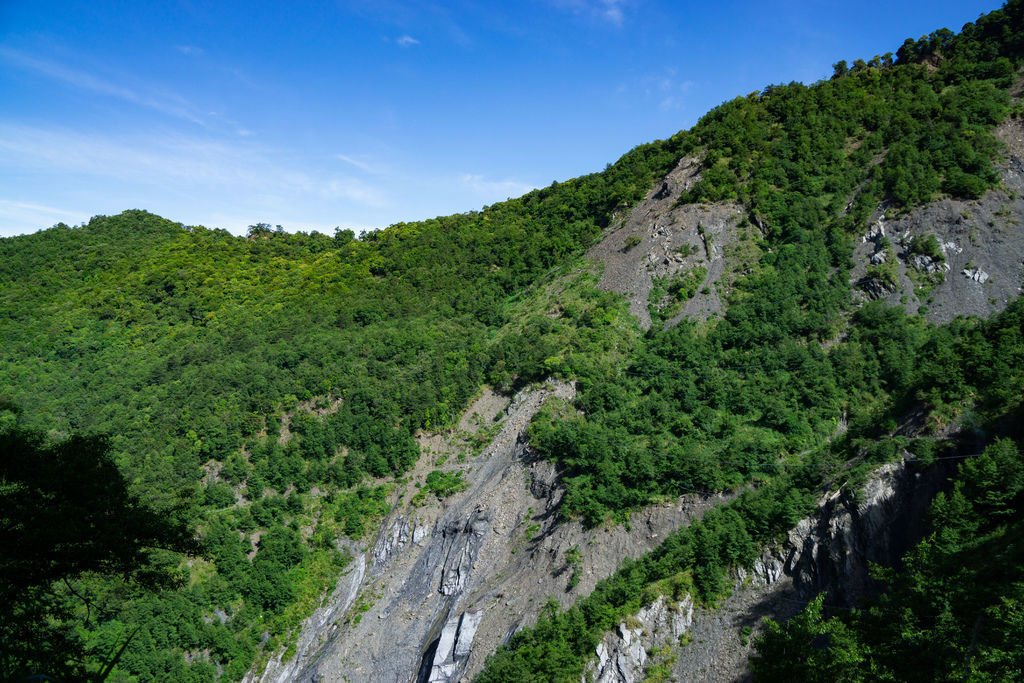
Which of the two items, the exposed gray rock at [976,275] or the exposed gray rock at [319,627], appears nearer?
the exposed gray rock at [319,627]

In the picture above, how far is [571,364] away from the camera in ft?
138

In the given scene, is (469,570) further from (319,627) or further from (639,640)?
(639,640)

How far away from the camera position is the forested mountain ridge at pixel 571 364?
2916 centimetres

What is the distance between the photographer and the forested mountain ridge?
2916 centimetres

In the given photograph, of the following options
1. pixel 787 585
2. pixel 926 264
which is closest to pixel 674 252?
pixel 926 264

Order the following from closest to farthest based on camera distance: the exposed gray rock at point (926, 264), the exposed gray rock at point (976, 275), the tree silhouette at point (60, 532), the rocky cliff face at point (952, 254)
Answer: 1. the tree silhouette at point (60, 532)
2. the rocky cliff face at point (952, 254)
3. the exposed gray rock at point (976, 275)
4. the exposed gray rock at point (926, 264)

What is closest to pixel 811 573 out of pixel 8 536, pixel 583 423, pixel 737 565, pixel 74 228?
pixel 737 565

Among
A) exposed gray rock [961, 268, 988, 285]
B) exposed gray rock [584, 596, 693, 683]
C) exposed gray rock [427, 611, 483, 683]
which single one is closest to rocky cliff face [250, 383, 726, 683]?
exposed gray rock [427, 611, 483, 683]

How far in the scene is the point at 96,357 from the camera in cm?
6256

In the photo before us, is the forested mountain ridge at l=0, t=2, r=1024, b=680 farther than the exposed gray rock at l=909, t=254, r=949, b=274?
No

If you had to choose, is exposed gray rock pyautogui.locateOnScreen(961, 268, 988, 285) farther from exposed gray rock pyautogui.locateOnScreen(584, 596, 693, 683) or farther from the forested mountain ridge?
exposed gray rock pyautogui.locateOnScreen(584, 596, 693, 683)

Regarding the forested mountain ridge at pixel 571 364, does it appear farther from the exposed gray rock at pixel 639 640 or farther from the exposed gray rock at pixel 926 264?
the exposed gray rock at pixel 639 640

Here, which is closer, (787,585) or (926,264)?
(787,585)

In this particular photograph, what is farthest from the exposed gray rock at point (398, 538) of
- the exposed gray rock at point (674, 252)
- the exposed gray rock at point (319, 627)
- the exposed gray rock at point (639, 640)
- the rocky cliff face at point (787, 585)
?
the exposed gray rock at point (674, 252)
